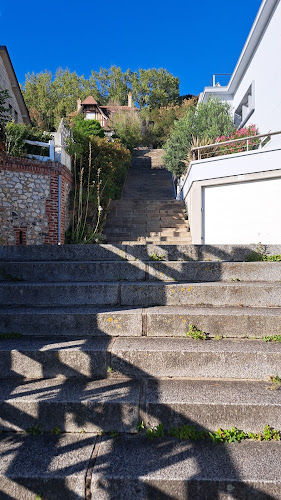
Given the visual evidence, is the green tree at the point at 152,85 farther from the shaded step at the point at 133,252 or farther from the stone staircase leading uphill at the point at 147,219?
the shaded step at the point at 133,252

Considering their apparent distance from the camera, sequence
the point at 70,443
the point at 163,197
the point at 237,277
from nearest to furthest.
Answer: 1. the point at 70,443
2. the point at 237,277
3. the point at 163,197

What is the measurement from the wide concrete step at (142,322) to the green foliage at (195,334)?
0.11ft

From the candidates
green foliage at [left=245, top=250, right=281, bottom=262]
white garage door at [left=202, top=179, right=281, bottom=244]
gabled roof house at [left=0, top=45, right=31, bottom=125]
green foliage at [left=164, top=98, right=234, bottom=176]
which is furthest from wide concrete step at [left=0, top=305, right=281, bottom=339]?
gabled roof house at [left=0, top=45, right=31, bottom=125]

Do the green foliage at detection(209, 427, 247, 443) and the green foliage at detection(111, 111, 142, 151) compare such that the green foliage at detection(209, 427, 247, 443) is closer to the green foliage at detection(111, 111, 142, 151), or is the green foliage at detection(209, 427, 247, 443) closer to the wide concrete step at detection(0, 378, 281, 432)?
the wide concrete step at detection(0, 378, 281, 432)

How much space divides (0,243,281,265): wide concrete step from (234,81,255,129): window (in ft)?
34.1

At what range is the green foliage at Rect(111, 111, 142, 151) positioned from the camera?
21219 mm

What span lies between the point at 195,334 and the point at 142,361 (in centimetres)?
53

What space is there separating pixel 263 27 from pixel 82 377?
13138 millimetres

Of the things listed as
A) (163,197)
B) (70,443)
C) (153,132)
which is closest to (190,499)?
(70,443)

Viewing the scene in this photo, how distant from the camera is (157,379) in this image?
2.23 m

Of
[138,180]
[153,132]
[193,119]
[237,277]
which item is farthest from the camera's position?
[153,132]

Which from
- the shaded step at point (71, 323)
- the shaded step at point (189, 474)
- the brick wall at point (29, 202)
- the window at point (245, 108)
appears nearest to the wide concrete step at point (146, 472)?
the shaded step at point (189, 474)

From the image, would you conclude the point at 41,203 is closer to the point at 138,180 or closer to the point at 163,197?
the point at 163,197

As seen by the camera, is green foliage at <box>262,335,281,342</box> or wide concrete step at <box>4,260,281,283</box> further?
wide concrete step at <box>4,260,281,283</box>
